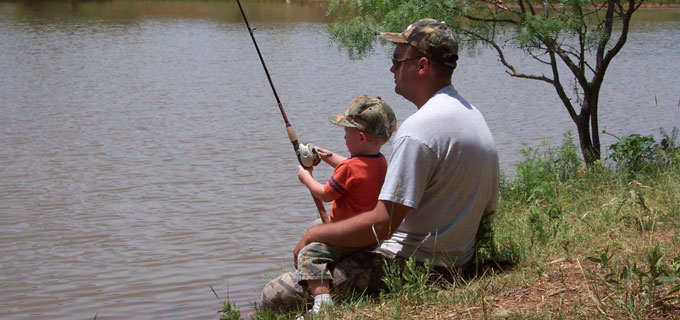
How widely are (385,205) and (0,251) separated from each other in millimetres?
4052

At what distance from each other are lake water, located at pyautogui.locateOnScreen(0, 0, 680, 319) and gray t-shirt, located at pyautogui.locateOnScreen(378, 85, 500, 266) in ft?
5.87

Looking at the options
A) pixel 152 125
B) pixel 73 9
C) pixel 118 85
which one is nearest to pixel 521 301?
pixel 152 125

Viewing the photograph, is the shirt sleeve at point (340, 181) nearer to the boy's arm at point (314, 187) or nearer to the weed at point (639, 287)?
the boy's arm at point (314, 187)

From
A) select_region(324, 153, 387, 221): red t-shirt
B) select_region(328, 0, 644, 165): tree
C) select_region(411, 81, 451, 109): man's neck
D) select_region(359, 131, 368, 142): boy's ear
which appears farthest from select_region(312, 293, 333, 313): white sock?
select_region(328, 0, 644, 165): tree

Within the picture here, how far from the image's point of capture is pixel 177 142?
10.2 meters

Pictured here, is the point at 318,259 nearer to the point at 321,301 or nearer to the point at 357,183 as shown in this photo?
the point at 321,301

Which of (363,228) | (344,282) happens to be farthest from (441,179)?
(344,282)

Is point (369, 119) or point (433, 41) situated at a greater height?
point (433, 41)

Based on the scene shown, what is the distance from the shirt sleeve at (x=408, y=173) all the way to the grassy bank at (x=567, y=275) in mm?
293

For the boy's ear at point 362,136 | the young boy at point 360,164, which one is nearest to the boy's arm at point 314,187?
the young boy at point 360,164

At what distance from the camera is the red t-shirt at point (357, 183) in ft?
11.7

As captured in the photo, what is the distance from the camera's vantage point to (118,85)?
47.7ft

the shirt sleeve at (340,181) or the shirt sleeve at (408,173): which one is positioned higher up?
the shirt sleeve at (408,173)

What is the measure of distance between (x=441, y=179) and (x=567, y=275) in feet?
2.18
